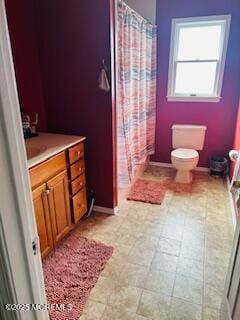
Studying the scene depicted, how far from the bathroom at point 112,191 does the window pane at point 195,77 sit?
0.78 ft

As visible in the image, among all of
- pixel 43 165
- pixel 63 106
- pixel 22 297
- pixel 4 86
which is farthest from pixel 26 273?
pixel 63 106

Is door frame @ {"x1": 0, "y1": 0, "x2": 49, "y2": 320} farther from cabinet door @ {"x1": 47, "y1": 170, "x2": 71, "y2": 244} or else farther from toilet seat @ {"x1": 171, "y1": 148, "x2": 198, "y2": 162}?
toilet seat @ {"x1": 171, "y1": 148, "x2": 198, "y2": 162}

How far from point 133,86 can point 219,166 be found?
1.74 metres

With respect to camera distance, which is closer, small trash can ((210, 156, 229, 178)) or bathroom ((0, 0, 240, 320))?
bathroom ((0, 0, 240, 320))

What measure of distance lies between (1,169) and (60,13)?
1973 mm

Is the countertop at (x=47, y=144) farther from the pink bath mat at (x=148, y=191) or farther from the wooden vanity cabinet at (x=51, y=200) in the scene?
the pink bath mat at (x=148, y=191)

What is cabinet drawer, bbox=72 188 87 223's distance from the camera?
219 centimetres

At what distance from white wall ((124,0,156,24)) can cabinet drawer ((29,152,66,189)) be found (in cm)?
238

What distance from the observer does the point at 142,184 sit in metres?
3.20

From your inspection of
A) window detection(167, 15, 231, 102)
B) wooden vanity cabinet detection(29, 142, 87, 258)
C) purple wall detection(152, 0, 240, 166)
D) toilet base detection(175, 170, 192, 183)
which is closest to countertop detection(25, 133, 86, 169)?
wooden vanity cabinet detection(29, 142, 87, 258)

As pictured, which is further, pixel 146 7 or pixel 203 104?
pixel 203 104

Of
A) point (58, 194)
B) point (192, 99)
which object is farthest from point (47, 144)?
point (192, 99)

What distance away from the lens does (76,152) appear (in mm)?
2104

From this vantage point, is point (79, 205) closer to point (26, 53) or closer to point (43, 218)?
point (43, 218)
